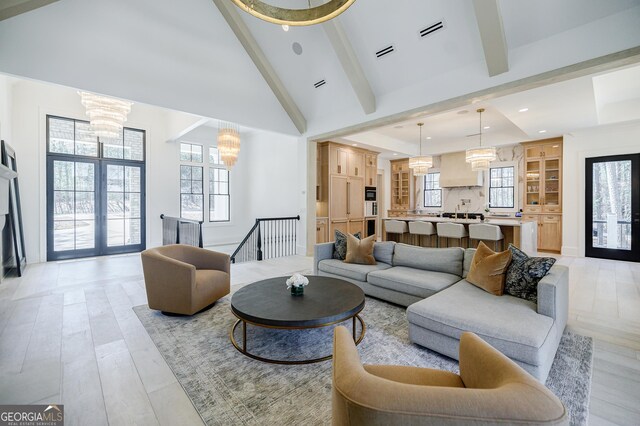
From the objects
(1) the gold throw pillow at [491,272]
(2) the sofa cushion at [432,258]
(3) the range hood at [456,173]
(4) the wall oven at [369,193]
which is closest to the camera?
(1) the gold throw pillow at [491,272]

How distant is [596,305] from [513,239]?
1.83 meters

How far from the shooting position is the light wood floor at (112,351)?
71.3 inches

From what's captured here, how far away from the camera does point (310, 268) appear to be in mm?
5543

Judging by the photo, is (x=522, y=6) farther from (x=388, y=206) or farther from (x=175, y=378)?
(x=388, y=206)

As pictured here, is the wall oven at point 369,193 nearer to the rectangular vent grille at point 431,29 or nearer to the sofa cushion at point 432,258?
the sofa cushion at point 432,258

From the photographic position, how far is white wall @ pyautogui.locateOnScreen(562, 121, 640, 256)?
6.35 metres

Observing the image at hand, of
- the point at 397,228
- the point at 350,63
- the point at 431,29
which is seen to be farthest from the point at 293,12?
the point at 397,228

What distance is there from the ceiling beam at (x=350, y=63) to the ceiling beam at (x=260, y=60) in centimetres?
169

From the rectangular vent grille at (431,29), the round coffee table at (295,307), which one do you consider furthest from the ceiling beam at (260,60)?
the round coffee table at (295,307)

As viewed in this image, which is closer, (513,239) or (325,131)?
(513,239)

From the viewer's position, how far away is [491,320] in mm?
2152

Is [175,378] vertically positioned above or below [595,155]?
below

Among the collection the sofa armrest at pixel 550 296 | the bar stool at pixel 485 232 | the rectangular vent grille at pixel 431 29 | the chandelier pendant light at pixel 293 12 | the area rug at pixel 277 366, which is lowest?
the area rug at pixel 277 366

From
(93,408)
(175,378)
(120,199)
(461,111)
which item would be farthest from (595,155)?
(120,199)
